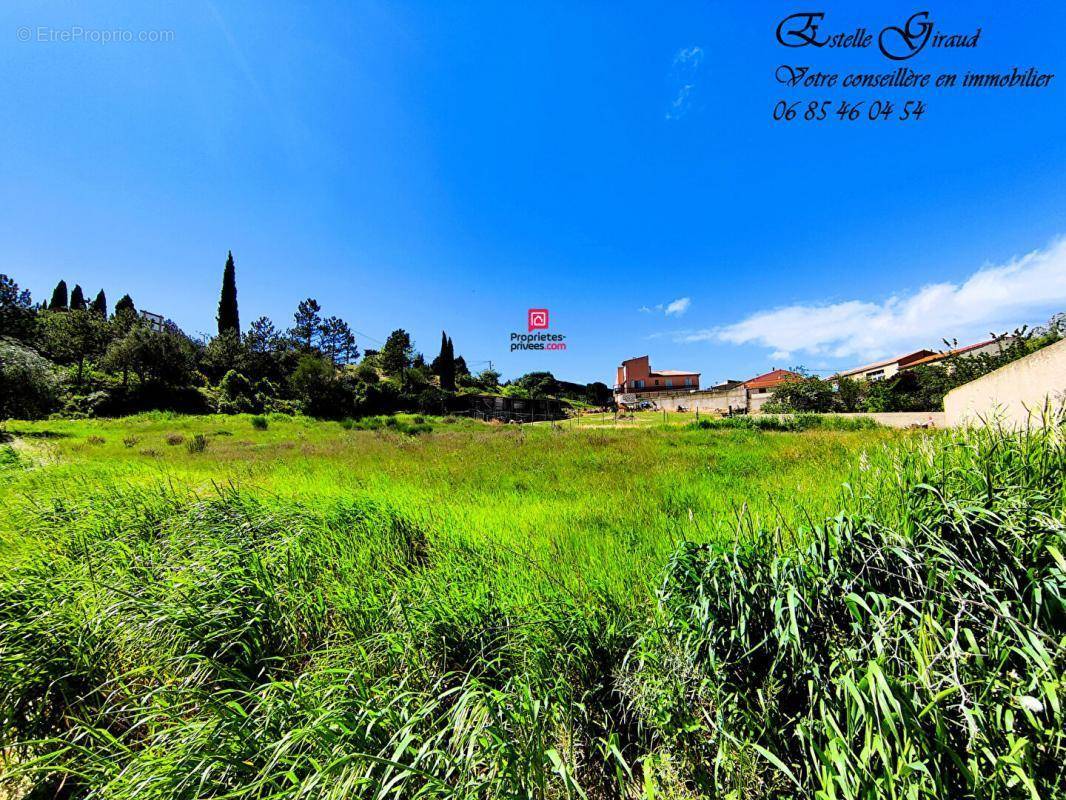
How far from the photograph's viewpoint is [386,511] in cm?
386

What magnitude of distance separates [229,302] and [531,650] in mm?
50275

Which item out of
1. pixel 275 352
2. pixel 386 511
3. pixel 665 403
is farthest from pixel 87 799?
pixel 275 352

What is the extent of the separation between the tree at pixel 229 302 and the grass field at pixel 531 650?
4473 centimetres

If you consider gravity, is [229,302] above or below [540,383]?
above

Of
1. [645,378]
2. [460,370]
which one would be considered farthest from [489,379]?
[645,378]

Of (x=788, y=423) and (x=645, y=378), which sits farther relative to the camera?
(x=645, y=378)

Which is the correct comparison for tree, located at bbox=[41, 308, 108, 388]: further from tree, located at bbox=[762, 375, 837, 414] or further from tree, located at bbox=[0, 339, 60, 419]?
tree, located at bbox=[762, 375, 837, 414]

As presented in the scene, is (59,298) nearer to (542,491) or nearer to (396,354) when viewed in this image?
(396,354)

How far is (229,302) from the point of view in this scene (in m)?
38.5

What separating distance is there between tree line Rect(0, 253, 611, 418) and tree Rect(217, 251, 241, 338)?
86 millimetres

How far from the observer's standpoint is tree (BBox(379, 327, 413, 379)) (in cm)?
4021

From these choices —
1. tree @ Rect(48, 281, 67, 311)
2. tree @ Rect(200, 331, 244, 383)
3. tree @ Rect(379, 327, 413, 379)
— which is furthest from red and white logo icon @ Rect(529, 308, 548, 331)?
tree @ Rect(48, 281, 67, 311)

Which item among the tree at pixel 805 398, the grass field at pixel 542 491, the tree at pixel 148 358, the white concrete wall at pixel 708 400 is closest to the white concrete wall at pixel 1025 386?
the grass field at pixel 542 491

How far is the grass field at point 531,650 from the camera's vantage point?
4.34 feet
